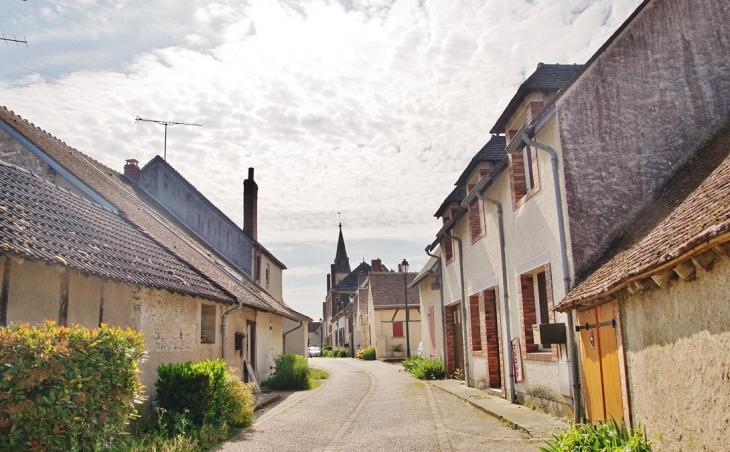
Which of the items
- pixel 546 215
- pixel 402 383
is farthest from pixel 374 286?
pixel 546 215

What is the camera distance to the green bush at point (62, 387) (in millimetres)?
5359

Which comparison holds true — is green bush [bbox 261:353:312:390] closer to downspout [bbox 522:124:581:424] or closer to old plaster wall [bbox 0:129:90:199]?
old plaster wall [bbox 0:129:90:199]

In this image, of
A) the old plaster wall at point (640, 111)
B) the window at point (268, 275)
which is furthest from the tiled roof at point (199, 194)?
the old plaster wall at point (640, 111)

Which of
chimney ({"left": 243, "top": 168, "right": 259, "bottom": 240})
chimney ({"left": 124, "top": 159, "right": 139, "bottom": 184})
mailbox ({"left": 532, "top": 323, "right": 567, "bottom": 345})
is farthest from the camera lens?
chimney ({"left": 243, "top": 168, "right": 259, "bottom": 240})

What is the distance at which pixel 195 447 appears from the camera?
26.0ft

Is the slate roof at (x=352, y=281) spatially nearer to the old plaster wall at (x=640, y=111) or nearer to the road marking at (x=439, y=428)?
the road marking at (x=439, y=428)

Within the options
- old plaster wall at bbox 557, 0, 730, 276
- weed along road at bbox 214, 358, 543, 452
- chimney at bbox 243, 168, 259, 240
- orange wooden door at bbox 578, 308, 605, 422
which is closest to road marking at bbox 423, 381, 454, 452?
weed along road at bbox 214, 358, 543, 452

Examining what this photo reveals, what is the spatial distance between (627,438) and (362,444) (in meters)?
3.74

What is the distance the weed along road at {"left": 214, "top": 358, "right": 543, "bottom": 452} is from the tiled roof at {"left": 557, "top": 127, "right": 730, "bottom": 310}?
2461mm

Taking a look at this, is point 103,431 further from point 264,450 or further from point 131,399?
point 264,450

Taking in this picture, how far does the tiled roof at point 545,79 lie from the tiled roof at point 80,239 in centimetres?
713

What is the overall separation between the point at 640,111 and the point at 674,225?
3.57 m

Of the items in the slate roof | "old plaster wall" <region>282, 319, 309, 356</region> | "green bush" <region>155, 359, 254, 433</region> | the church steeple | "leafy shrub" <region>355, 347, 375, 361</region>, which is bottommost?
"leafy shrub" <region>355, 347, 375, 361</region>

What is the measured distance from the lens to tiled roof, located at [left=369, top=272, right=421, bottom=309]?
125 ft
